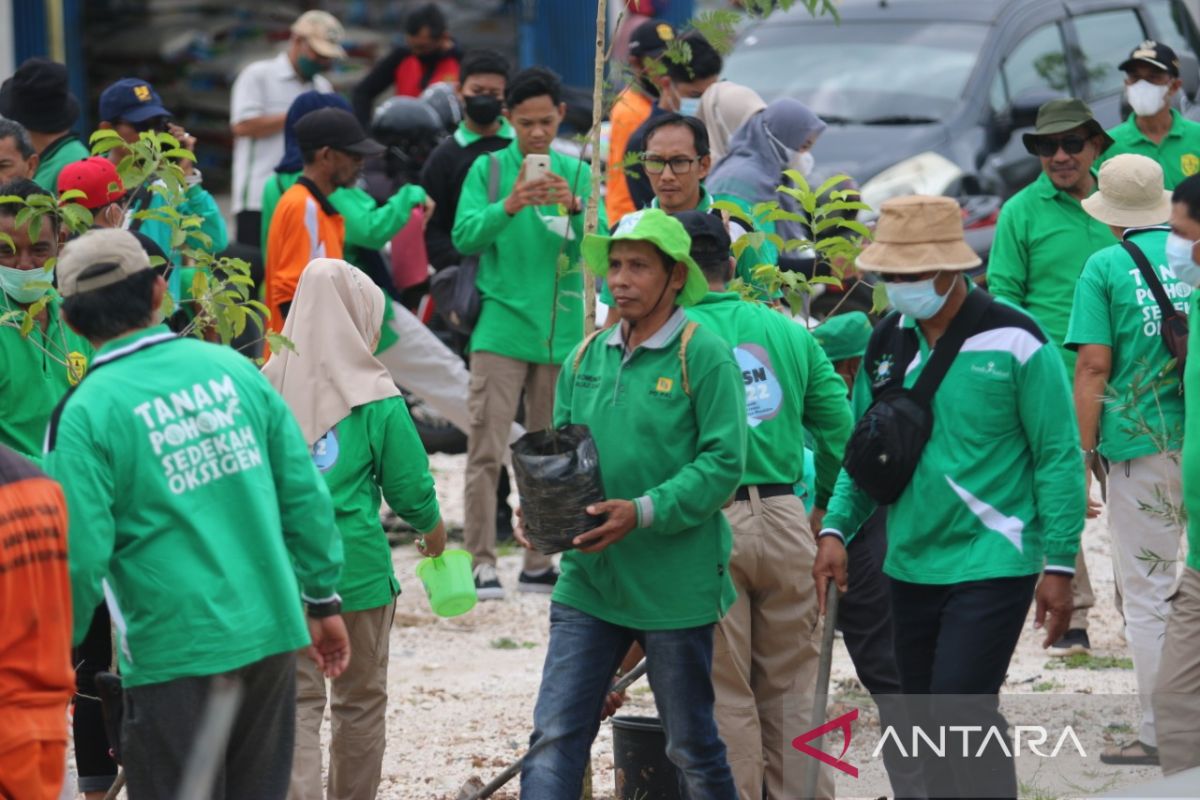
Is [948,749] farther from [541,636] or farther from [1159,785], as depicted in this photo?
[541,636]

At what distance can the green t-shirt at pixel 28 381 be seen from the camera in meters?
5.48

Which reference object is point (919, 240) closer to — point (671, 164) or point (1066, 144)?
point (671, 164)

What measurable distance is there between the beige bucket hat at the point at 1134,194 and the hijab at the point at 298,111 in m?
3.30

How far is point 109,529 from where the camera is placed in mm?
4117

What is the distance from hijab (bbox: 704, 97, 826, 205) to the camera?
7781 mm

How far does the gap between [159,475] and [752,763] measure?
212cm

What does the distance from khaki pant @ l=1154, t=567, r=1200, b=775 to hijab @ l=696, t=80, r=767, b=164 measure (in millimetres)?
3887

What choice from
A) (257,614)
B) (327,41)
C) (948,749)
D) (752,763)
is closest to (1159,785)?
(948,749)

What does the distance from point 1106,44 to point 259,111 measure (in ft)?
17.1

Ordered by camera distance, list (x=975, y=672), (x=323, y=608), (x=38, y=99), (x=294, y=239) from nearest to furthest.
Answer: (x=323, y=608)
(x=975, y=672)
(x=38, y=99)
(x=294, y=239)

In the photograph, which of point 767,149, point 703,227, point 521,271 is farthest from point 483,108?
point 703,227

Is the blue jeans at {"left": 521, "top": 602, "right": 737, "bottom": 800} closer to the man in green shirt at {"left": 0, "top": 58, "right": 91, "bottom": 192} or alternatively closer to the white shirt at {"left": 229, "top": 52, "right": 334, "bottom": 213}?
the man in green shirt at {"left": 0, "top": 58, "right": 91, "bottom": 192}

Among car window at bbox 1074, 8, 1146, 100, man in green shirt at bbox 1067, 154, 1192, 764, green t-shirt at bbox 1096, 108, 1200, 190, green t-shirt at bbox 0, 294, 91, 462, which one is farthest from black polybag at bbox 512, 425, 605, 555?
car window at bbox 1074, 8, 1146, 100

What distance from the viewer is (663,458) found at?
5.00 meters
